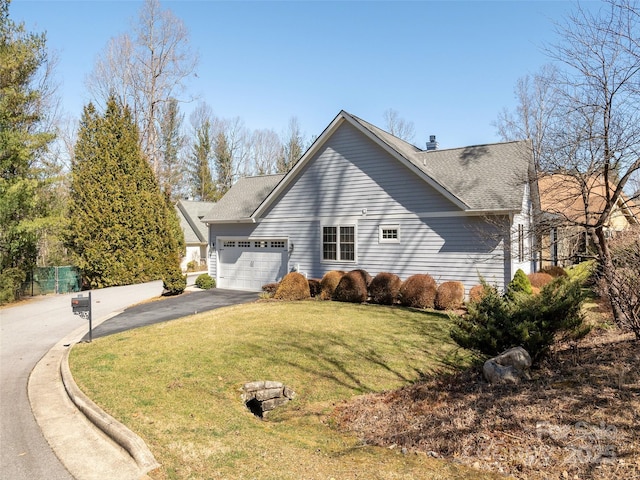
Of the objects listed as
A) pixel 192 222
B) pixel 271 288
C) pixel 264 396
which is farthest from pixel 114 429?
pixel 192 222

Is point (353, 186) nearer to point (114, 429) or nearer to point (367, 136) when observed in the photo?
point (367, 136)

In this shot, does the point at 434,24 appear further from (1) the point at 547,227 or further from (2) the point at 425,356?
(2) the point at 425,356

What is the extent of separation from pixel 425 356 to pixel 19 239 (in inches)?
752

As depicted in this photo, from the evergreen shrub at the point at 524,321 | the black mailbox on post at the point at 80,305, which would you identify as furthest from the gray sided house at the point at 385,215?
the black mailbox on post at the point at 80,305

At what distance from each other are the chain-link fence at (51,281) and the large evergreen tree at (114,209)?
0.67 m

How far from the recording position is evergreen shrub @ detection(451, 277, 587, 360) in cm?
672

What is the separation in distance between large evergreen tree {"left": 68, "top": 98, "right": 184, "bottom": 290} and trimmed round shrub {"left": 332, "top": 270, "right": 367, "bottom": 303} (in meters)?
12.1

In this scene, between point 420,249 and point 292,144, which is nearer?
point 420,249

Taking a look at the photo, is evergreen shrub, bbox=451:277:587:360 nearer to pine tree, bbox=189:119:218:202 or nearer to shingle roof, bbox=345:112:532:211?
shingle roof, bbox=345:112:532:211

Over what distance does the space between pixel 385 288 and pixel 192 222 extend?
26899mm

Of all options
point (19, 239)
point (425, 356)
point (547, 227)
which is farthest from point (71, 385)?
point (19, 239)

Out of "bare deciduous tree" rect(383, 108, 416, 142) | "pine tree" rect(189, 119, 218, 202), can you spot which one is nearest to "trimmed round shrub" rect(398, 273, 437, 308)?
"bare deciduous tree" rect(383, 108, 416, 142)

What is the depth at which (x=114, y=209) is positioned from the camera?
953 inches

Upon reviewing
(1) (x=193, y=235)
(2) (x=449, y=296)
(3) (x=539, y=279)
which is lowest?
(2) (x=449, y=296)
